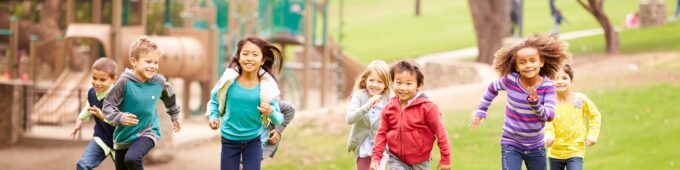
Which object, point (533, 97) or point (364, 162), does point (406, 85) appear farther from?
point (364, 162)

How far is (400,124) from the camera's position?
367 inches

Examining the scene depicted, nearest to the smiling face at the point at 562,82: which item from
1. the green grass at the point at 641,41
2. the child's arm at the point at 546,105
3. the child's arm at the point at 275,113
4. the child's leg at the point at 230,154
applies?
the child's arm at the point at 546,105

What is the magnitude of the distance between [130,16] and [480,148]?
10.1m

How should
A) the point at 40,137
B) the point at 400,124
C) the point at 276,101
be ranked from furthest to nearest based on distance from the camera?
the point at 40,137 < the point at 276,101 < the point at 400,124

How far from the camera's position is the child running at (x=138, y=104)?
10031 mm

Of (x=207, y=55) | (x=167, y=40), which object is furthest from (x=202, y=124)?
(x=167, y=40)

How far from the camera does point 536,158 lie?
9836mm

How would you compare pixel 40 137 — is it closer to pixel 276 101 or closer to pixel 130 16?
pixel 130 16

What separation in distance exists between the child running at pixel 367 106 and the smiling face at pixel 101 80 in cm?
192

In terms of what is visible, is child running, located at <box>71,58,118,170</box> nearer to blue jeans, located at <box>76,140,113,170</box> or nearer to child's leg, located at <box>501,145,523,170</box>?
blue jeans, located at <box>76,140,113,170</box>

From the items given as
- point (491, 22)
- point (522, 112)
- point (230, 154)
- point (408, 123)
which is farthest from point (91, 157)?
point (491, 22)

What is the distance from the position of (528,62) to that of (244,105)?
2.09 metres

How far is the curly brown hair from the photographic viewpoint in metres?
9.85

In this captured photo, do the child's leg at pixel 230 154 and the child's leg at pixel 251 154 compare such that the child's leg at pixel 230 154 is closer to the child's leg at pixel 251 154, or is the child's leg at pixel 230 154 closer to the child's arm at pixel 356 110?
the child's leg at pixel 251 154
